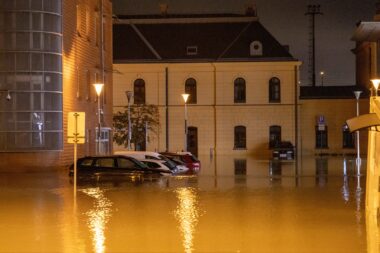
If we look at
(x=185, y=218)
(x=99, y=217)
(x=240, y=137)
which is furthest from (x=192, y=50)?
(x=185, y=218)

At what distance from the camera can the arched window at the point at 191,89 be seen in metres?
68.1

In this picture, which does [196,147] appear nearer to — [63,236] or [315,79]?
[315,79]

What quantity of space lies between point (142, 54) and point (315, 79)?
29098 millimetres

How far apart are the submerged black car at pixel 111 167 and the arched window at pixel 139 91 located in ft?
112

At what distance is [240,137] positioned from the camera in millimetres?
68250

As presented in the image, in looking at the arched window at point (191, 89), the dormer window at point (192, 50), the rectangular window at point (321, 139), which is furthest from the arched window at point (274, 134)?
the dormer window at point (192, 50)

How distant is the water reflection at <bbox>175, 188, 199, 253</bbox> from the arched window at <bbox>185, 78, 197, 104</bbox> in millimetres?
40261

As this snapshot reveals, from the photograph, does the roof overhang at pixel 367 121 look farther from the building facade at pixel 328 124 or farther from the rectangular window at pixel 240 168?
the building facade at pixel 328 124

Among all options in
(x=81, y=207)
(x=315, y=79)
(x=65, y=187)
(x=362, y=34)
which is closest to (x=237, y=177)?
(x=65, y=187)

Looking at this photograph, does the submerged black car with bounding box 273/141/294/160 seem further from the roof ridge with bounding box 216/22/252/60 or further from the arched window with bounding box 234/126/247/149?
the roof ridge with bounding box 216/22/252/60

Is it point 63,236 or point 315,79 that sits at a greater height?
point 315,79

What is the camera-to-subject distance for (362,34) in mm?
70875

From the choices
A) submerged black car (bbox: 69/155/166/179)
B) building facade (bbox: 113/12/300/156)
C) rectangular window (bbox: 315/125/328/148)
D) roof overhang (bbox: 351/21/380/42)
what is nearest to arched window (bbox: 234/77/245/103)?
building facade (bbox: 113/12/300/156)

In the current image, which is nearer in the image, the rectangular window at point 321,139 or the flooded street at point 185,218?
the flooded street at point 185,218
